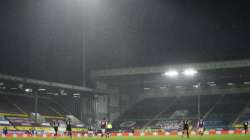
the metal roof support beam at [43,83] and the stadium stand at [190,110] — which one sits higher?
the metal roof support beam at [43,83]

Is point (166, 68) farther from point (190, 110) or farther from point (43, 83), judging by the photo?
point (43, 83)

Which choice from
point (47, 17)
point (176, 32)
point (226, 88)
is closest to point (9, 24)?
point (47, 17)

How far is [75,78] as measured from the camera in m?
69.3

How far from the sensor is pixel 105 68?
69.1 meters

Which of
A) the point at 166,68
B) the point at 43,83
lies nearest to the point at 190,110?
the point at 166,68

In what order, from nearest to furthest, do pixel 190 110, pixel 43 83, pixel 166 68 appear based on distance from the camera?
pixel 43 83
pixel 166 68
pixel 190 110

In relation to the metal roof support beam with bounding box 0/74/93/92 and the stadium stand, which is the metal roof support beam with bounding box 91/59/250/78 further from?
the stadium stand

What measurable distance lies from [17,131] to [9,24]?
15428 mm

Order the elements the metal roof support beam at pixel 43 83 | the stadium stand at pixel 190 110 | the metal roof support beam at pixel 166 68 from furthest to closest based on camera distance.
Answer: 1. the stadium stand at pixel 190 110
2. the metal roof support beam at pixel 166 68
3. the metal roof support beam at pixel 43 83

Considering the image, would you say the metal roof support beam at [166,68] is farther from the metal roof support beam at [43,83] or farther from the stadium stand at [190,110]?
the stadium stand at [190,110]

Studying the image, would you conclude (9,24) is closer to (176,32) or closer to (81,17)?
(81,17)

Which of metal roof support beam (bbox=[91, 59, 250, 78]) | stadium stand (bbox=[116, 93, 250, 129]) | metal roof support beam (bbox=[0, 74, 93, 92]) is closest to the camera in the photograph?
metal roof support beam (bbox=[0, 74, 93, 92])

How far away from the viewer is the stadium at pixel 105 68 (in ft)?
194

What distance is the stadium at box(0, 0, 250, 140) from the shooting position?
194 ft
